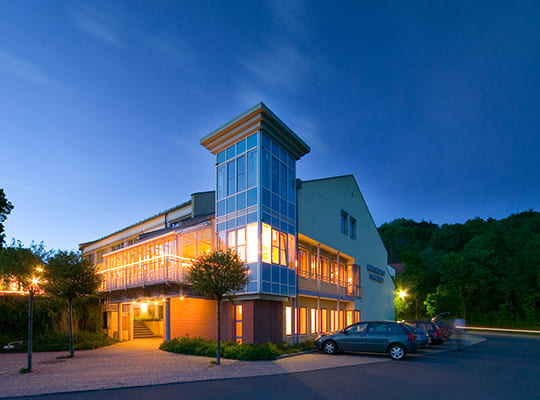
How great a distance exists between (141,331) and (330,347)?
14.1 metres

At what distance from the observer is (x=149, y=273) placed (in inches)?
795

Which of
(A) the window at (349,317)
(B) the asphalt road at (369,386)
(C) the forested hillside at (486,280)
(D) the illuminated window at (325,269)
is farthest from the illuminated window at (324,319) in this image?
(C) the forested hillside at (486,280)

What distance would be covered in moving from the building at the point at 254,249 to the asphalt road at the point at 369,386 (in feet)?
20.7

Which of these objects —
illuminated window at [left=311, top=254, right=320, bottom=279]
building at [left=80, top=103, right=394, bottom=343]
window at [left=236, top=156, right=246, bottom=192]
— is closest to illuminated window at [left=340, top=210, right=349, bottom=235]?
building at [left=80, top=103, right=394, bottom=343]

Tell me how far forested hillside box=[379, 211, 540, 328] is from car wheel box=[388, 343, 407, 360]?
30.1 metres

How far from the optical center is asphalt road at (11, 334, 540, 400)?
8.89m

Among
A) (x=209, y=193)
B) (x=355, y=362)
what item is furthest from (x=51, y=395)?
(x=209, y=193)

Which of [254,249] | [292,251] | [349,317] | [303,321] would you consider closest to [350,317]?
[349,317]

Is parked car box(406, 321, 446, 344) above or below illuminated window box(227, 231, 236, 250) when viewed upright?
below

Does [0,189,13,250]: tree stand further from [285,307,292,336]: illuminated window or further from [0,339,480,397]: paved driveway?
[285,307,292,336]: illuminated window

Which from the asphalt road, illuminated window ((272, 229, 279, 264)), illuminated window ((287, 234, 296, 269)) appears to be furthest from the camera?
illuminated window ((287, 234, 296, 269))

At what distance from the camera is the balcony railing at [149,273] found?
18203 mm

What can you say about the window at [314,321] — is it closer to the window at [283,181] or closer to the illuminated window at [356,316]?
the illuminated window at [356,316]

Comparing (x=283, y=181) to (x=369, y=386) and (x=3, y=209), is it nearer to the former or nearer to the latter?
(x=369, y=386)
